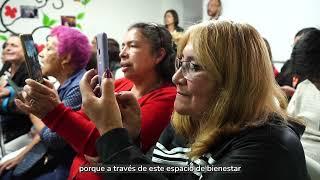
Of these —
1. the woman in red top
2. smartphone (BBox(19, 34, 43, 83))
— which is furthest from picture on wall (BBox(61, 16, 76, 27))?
smartphone (BBox(19, 34, 43, 83))

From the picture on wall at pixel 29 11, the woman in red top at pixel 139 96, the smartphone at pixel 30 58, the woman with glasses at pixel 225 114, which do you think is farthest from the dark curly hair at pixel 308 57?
the picture on wall at pixel 29 11

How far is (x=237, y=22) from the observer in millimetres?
861

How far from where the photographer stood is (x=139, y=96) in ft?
4.95

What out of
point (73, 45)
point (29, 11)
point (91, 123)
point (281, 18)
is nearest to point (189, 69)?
point (91, 123)

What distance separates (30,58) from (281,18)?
8.74ft

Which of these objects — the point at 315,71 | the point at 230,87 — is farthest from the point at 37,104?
the point at 315,71

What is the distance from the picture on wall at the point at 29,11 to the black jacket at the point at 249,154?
11.0 ft

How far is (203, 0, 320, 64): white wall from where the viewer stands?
9.73 ft

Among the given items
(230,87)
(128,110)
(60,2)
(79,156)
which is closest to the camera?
(230,87)

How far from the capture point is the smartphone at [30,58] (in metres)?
1.10

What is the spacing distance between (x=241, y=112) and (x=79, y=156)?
2.46 ft

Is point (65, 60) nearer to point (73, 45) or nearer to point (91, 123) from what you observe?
point (73, 45)

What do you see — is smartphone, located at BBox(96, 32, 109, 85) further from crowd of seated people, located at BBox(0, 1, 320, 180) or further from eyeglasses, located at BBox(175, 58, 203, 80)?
eyeglasses, located at BBox(175, 58, 203, 80)

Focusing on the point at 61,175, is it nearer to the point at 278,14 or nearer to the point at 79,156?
the point at 79,156
